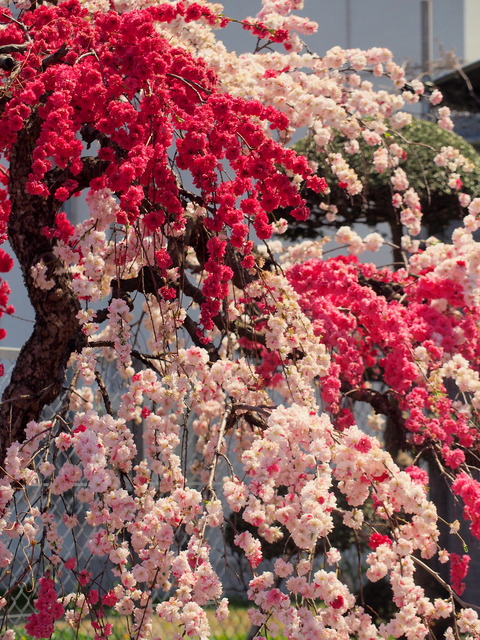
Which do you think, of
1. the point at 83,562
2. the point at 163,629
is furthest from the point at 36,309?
the point at 83,562

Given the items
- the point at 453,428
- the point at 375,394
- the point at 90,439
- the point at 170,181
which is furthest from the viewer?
the point at 375,394

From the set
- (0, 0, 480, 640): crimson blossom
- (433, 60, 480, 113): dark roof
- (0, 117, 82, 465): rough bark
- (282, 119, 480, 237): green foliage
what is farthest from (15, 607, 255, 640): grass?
(433, 60, 480, 113): dark roof

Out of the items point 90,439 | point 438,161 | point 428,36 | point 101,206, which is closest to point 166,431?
point 90,439

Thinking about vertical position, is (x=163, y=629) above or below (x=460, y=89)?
below

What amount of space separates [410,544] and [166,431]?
A: 72 cm

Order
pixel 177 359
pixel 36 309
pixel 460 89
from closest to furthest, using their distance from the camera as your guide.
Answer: pixel 177 359 → pixel 36 309 → pixel 460 89

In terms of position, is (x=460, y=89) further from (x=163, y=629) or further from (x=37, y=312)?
(x=37, y=312)

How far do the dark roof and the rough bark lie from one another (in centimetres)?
583

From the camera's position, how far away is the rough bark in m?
2.56

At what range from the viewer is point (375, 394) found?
3.40 m

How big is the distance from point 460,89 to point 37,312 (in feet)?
20.7

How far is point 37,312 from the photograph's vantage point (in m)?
2.62

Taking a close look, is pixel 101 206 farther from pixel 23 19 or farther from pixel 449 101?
pixel 449 101

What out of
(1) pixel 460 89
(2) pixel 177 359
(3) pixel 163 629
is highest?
(2) pixel 177 359
